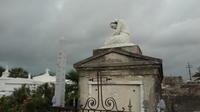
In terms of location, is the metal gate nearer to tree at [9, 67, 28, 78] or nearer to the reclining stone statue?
the reclining stone statue

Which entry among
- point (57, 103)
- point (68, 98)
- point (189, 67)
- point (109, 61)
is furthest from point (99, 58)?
point (189, 67)

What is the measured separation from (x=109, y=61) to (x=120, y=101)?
1.31 metres

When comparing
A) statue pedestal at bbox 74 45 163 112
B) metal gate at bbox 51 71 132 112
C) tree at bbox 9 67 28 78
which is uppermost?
tree at bbox 9 67 28 78

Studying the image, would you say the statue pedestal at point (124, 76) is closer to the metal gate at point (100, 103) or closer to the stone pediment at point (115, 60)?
the stone pediment at point (115, 60)

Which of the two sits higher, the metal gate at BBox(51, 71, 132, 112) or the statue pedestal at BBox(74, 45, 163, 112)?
the statue pedestal at BBox(74, 45, 163, 112)

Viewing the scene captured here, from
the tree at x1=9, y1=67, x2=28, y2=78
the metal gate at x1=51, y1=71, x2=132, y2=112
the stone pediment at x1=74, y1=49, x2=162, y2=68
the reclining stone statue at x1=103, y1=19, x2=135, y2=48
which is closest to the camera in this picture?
the metal gate at x1=51, y1=71, x2=132, y2=112

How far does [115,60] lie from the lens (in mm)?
6699

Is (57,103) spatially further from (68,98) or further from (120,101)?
(68,98)

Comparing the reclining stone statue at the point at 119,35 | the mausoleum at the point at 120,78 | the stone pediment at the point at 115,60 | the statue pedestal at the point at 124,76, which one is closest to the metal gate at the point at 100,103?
the mausoleum at the point at 120,78

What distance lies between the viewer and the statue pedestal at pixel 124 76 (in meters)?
6.13

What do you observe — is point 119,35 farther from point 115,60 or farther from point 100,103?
point 100,103

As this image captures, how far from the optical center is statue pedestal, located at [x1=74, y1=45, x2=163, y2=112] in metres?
6.13

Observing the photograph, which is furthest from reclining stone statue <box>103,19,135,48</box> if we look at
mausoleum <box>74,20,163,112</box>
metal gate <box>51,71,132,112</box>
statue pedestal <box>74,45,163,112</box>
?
metal gate <box>51,71,132,112</box>

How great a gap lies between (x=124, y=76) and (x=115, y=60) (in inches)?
23.6
